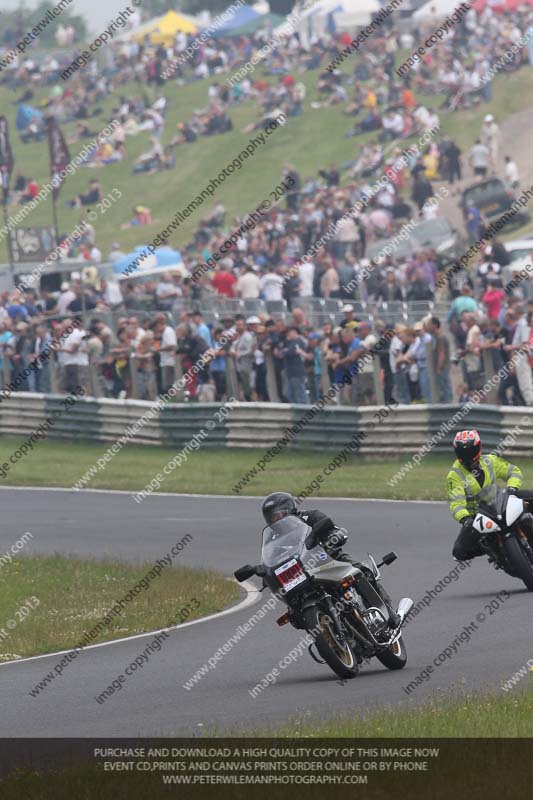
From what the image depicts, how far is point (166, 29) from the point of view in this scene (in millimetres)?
66625

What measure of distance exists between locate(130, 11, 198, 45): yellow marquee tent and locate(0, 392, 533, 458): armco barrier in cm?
4024

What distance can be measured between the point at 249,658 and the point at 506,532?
2.55m

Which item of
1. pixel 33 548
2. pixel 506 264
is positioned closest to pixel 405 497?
pixel 33 548

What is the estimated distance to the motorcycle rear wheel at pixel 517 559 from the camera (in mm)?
12938

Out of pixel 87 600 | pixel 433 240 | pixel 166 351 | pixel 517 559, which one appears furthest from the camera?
pixel 433 240

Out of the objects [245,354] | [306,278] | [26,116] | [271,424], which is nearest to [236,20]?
[26,116]

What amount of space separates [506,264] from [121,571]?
592 inches

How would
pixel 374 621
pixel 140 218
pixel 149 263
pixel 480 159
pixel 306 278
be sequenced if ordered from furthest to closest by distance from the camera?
1. pixel 140 218
2. pixel 480 159
3. pixel 149 263
4. pixel 306 278
5. pixel 374 621

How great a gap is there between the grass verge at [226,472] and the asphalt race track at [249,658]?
206cm

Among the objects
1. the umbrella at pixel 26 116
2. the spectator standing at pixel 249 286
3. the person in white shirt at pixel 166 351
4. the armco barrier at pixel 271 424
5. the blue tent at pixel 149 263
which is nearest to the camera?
the armco barrier at pixel 271 424

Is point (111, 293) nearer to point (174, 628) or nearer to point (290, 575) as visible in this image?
point (174, 628)

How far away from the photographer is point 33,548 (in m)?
18.7

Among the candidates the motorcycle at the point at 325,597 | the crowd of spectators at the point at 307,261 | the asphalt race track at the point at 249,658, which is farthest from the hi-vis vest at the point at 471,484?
the crowd of spectators at the point at 307,261

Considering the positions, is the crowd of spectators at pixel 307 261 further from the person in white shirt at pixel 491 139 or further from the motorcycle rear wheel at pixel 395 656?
the motorcycle rear wheel at pixel 395 656
